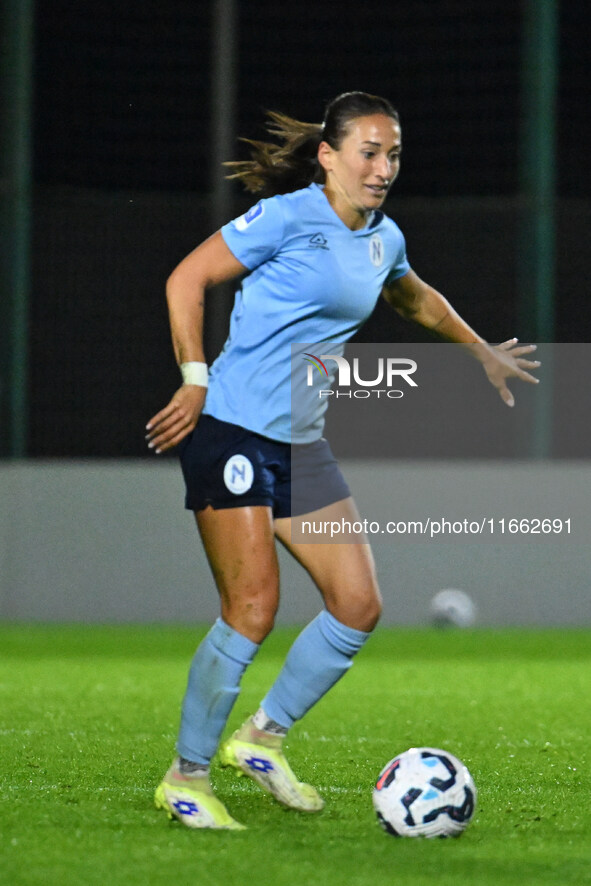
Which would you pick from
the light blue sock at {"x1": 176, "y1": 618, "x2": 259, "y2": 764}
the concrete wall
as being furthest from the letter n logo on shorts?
the concrete wall

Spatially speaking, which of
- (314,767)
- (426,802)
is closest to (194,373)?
(426,802)

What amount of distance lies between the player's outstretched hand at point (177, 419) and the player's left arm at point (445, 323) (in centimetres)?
100

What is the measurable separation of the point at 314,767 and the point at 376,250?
1837 millimetres

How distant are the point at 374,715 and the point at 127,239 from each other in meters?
5.77

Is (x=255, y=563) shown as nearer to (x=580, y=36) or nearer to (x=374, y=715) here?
(x=374, y=715)

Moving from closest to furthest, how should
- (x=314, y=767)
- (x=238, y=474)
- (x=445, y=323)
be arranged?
(x=238, y=474) < (x=445, y=323) < (x=314, y=767)

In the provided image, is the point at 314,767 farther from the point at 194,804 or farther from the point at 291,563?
Answer: the point at 291,563

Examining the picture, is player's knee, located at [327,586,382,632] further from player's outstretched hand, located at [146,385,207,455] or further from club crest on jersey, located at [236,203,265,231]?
club crest on jersey, located at [236,203,265,231]

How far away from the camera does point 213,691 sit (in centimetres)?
410

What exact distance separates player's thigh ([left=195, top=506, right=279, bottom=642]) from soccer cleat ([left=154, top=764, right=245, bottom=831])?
0.41m

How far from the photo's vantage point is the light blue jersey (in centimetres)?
420

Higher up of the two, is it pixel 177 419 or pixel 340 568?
pixel 177 419

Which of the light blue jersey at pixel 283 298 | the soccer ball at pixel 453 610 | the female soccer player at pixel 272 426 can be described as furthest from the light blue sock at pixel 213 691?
the soccer ball at pixel 453 610

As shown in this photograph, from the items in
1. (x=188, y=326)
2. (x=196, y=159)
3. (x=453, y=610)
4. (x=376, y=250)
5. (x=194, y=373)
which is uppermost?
(x=196, y=159)
